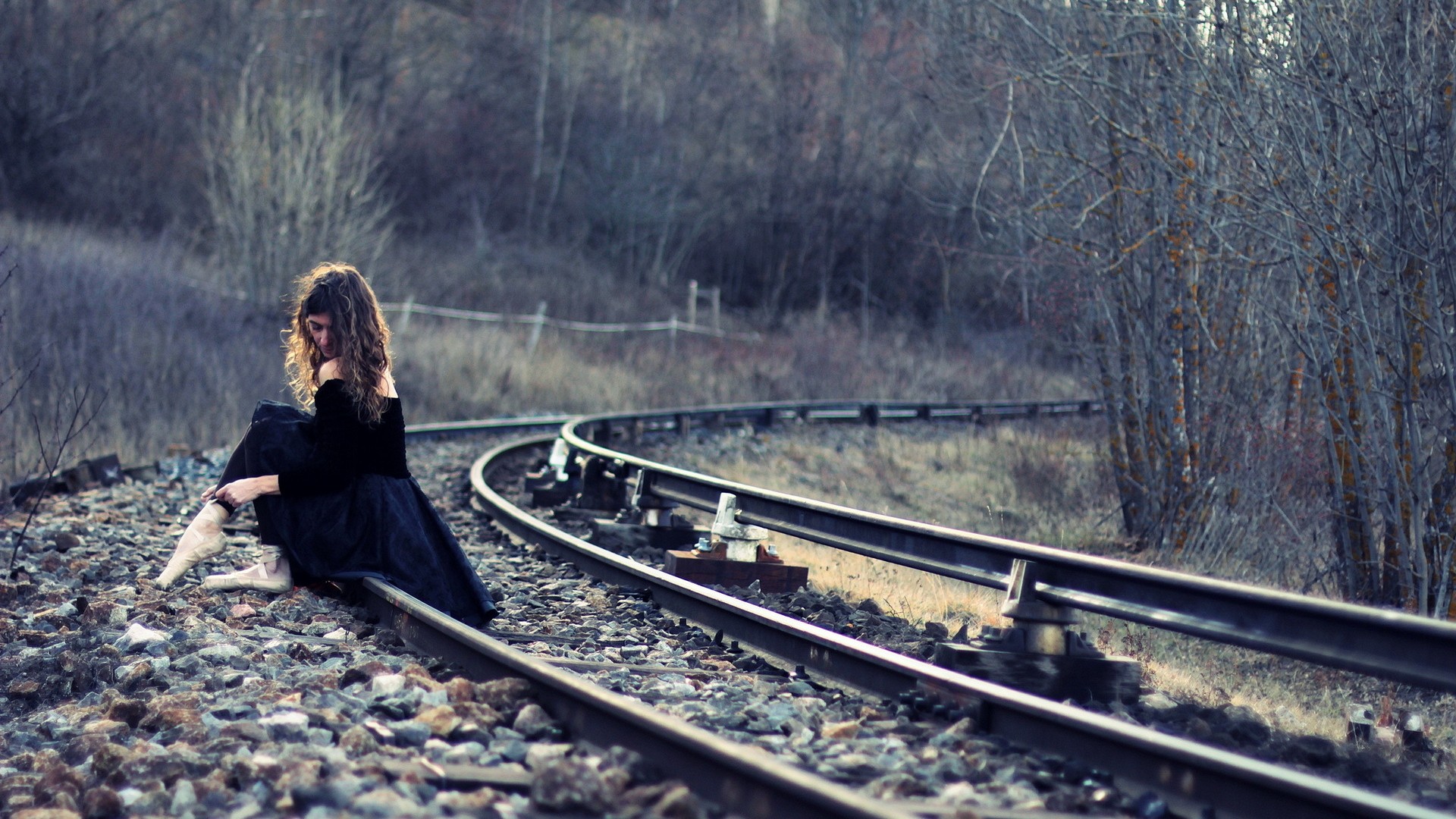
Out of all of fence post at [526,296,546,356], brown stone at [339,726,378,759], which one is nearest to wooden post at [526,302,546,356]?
fence post at [526,296,546,356]

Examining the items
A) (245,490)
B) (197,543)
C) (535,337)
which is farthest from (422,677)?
(535,337)

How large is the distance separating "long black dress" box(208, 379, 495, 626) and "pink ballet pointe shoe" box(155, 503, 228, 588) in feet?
0.58

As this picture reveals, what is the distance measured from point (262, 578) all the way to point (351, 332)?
4.53ft

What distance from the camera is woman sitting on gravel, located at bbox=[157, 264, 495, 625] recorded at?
6285mm

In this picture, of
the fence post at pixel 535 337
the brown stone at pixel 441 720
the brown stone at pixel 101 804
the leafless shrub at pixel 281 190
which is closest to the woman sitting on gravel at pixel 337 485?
the brown stone at pixel 441 720

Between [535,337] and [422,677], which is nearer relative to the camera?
[422,677]

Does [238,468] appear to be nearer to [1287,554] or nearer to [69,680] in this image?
[69,680]

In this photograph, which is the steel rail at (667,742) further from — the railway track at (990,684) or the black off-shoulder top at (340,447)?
the black off-shoulder top at (340,447)

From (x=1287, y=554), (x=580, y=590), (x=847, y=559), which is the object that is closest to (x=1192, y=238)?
(x=1287, y=554)

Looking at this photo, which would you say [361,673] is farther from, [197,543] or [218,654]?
[197,543]

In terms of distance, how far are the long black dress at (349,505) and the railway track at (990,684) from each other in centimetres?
26

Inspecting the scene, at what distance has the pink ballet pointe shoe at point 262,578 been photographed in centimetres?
664

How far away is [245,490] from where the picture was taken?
6.30m

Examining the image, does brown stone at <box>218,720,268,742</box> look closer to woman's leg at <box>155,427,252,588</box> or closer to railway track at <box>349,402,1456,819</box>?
railway track at <box>349,402,1456,819</box>
